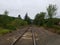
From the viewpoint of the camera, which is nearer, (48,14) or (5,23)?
(5,23)

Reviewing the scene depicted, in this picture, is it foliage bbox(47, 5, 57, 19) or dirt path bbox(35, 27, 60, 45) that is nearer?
dirt path bbox(35, 27, 60, 45)

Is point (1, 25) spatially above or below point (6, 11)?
below

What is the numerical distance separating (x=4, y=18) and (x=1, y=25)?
2.13 meters

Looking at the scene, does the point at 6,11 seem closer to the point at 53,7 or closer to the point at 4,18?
the point at 4,18

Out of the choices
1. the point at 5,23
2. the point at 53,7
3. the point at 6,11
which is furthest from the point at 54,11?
the point at 5,23

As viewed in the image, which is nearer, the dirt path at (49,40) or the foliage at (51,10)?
the dirt path at (49,40)

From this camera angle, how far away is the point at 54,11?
92.0m

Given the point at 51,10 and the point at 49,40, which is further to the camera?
the point at 51,10

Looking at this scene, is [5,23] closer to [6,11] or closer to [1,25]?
[1,25]

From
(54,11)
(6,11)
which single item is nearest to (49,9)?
(54,11)

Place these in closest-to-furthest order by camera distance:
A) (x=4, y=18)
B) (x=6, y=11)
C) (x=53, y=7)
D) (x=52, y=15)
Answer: (x=4, y=18) → (x=6, y=11) → (x=52, y=15) → (x=53, y=7)

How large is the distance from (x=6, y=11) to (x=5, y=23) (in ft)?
43.2

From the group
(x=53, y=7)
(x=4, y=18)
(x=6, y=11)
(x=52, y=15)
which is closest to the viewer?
(x=4, y=18)

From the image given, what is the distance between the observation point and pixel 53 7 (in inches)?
3701
